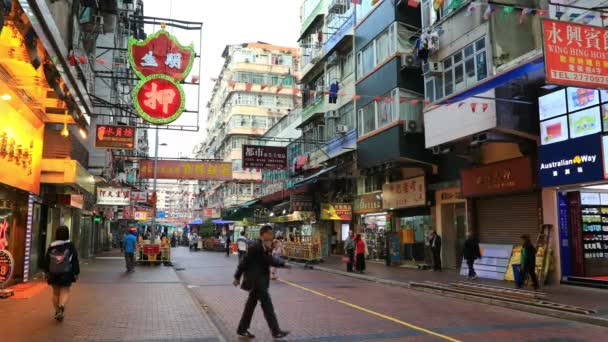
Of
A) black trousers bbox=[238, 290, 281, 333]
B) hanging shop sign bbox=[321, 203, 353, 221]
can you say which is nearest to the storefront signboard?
black trousers bbox=[238, 290, 281, 333]

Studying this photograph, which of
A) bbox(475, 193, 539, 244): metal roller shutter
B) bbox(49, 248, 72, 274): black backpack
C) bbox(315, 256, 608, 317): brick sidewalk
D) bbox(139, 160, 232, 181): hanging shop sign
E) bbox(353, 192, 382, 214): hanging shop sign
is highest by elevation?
bbox(139, 160, 232, 181): hanging shop sign

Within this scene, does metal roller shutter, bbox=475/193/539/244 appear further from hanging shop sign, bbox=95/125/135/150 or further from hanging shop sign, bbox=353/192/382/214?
hanging shop sign, bbox=95/125/135/150

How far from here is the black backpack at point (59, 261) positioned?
943 cm

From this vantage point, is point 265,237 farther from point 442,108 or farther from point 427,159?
point 427,159

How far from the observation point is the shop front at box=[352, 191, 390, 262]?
90.0ft

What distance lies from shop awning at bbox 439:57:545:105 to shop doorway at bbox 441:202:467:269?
678cm

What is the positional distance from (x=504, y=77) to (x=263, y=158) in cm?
1641

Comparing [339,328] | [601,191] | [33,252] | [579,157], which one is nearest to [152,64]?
[33,252]

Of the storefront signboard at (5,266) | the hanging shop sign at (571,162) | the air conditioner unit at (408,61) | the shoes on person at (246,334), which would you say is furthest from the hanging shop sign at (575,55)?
the storefront signboard at (5,266)

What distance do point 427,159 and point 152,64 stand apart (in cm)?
1163

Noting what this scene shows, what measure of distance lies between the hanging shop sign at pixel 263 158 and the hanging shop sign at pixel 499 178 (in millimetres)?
11782

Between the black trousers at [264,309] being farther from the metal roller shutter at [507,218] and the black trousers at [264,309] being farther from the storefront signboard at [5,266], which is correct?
the metal roller shutter at [507,218]

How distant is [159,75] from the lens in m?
18.0

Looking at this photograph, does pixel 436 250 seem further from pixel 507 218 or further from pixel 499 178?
pixel 499 178
